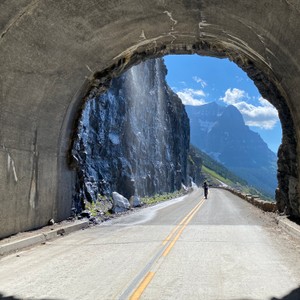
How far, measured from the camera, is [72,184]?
51.4 feet

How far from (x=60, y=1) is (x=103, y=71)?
529cm

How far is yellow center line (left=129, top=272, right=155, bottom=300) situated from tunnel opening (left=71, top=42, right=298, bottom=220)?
8169 mm

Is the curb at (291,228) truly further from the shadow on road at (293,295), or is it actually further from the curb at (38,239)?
the curb at (38,239)

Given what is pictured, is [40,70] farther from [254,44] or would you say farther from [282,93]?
[282,93]

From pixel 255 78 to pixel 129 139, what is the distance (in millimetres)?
29341

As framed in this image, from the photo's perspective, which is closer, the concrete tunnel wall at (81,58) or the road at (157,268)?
the road at (157,268)

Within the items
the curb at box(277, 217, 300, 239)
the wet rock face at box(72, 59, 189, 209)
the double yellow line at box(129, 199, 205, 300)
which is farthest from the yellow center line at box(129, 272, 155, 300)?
the wet rock face at box(72, 59, 189, 209)

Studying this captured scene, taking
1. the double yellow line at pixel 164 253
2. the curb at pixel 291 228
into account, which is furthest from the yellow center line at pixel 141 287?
the curb at pixel 291 228

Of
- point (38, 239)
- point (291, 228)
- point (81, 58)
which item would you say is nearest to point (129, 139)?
point (81, 58)

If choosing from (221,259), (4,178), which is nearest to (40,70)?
(4,178)

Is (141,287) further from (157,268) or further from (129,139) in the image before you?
(129,139)

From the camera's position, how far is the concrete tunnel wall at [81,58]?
898 centimetres

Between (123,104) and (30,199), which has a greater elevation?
(123,104)

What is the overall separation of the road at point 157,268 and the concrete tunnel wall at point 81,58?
2.51 metres
